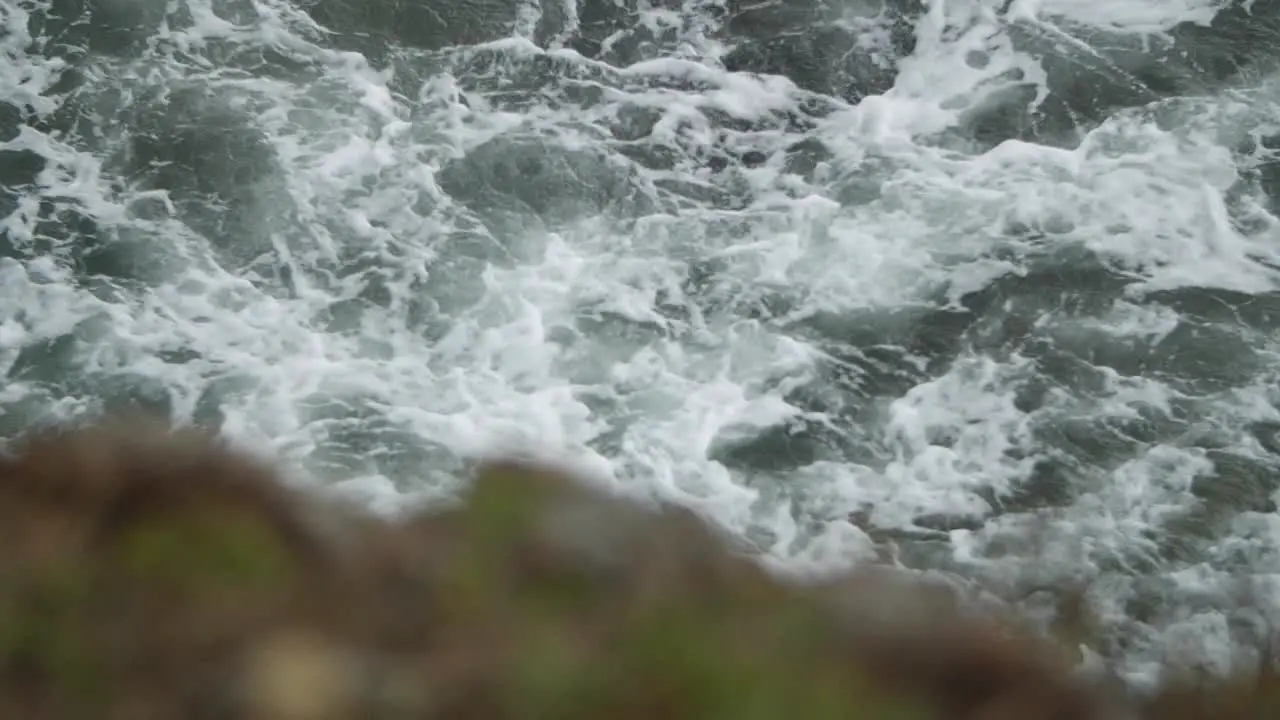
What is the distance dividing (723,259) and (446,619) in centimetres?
604

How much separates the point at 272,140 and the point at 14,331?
6.07 feet

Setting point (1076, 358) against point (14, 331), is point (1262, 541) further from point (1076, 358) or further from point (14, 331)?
point (14, 331)

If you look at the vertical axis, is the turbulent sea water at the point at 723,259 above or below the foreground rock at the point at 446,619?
below

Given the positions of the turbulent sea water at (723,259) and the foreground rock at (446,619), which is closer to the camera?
the foreground rock at (446,619)

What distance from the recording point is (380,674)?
1.28 m

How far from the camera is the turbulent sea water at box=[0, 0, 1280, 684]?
20.3 feet

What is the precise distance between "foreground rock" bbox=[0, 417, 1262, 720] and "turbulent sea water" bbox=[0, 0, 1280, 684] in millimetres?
4118

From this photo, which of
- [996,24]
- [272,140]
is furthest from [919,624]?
[996,24]

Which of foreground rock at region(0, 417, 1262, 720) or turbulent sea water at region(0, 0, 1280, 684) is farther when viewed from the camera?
turbulent sea water at region(0, 0, 1280, 684)

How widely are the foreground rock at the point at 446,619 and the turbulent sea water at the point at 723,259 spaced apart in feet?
13.5

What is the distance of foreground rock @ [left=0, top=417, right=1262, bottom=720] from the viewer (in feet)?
4.08

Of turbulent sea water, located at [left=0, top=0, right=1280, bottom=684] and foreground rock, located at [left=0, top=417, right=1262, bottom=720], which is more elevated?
foreground rock, located at [left=0, top=417, right=1262, bottom=720]

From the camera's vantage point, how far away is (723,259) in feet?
24.0

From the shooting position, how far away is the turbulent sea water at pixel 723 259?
244 inches
